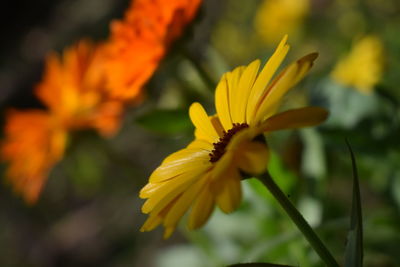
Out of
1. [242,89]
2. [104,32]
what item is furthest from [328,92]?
[104,32]

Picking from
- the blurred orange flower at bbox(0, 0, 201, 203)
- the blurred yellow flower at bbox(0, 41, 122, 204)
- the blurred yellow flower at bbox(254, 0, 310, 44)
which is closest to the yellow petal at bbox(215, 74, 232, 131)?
the blurred orange flower at bbox(0, 0, 201, 203)

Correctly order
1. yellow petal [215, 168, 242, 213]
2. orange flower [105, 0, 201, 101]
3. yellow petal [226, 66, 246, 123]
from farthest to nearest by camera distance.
→ orange flower [105, 0, 201, 101], yellow petal [226, 66, 246, 123], yellow petal [215, 168, 242, 213]

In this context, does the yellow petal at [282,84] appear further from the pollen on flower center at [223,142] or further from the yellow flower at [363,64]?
the yellow flower at [363,64]

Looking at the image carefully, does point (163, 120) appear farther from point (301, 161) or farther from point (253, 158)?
point (253, 158)

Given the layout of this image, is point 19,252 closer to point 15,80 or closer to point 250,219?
point 15,80

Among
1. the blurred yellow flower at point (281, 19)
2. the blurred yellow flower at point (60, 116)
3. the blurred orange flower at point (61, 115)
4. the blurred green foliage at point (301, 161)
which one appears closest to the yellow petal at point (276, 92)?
the blurred green foliage at point (301, 161)

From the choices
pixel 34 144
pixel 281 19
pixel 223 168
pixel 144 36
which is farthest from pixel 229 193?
pixel 281 19

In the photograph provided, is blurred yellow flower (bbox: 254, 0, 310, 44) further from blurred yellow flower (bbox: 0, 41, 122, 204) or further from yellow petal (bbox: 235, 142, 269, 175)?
yellow petal (bbox: 235, 142, 269, 175)

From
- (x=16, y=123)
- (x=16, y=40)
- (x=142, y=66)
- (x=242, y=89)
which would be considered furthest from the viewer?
(x=16, y=40)

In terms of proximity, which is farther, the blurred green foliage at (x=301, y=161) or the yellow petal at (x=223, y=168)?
→ the blurred green foliage at (x=301, y=161)
